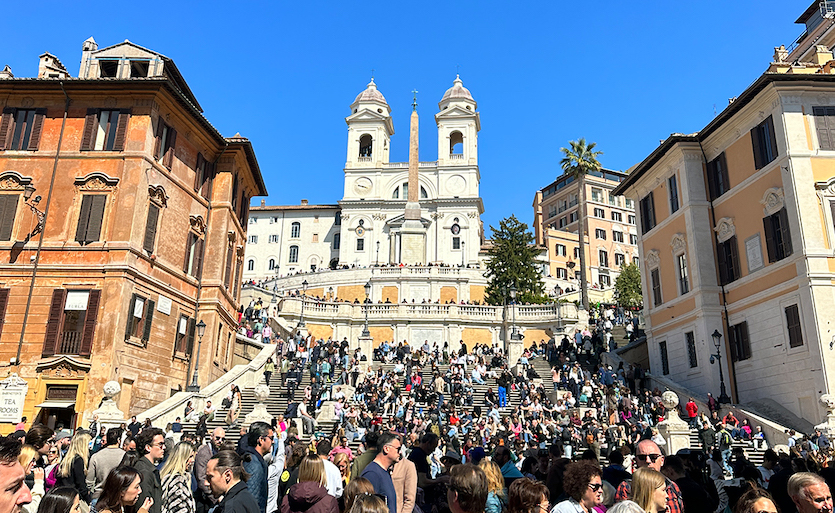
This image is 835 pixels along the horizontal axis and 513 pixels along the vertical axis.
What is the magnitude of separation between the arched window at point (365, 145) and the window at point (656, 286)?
2337 inches

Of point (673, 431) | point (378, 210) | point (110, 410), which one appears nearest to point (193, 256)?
point (110, 410)

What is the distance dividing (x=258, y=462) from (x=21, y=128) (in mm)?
23504

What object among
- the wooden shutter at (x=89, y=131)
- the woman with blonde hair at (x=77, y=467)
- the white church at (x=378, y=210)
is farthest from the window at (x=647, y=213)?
the white church at (x=378, y=210)

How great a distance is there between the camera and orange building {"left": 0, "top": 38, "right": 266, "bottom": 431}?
2144 cm

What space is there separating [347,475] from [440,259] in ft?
220

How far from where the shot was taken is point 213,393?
24.4 metres

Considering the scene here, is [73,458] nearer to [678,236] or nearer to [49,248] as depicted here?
[49,248]

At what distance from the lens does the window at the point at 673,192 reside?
2886 cm

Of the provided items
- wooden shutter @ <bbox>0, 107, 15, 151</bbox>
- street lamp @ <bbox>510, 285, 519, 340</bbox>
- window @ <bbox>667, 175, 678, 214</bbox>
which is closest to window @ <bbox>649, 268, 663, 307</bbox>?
window @ <bbox>667, 175, 678, 214</bbox>

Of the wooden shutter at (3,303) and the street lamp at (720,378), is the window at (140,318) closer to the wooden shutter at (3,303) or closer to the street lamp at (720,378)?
the wooden shutter at (3,303)

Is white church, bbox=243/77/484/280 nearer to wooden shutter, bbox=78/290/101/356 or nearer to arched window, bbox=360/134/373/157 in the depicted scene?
arched window, bbox=360/134/373/157

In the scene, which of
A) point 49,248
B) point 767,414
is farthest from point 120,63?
point 767,414

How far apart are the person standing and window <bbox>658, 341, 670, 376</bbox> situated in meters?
25.7

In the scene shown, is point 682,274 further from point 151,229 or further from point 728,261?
point 151,229
